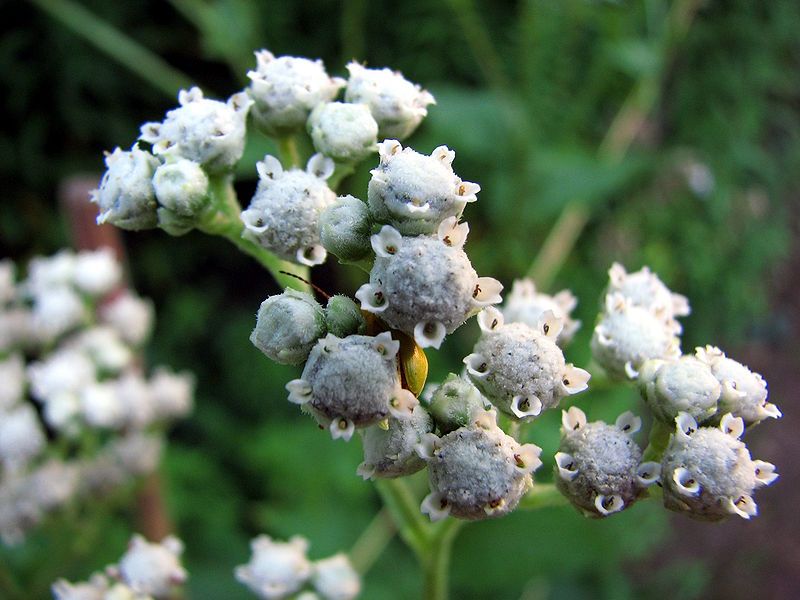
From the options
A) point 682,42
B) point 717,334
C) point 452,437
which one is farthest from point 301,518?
point 682,42

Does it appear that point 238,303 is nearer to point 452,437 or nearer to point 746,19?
point 746,19

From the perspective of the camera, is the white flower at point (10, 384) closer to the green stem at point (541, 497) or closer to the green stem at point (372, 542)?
the green stem at point (372, 542)

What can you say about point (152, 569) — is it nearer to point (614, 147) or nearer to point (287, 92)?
point (287, 92)

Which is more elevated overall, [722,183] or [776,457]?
[722,183]

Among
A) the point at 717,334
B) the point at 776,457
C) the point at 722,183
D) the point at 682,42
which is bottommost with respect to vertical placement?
the point at 776,457

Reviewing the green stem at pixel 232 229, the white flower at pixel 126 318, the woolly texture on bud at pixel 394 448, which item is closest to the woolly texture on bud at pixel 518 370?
the woolly texture on bud at pixel 394 448

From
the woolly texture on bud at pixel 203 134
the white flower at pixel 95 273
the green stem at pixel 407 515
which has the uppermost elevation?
the white flower at pixel 95 273
